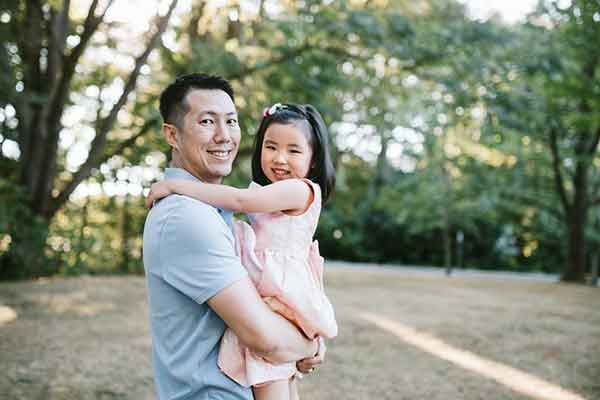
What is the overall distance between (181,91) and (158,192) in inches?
12.9

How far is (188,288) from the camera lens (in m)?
1.56

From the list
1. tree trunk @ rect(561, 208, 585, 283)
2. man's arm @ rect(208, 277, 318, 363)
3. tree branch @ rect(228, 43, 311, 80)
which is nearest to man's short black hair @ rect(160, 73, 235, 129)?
man's arm @ rect(208, 277, 318, 363)

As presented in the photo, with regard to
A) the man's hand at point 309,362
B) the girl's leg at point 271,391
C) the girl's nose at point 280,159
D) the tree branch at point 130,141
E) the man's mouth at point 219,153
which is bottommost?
the girl's leg at point 271,391

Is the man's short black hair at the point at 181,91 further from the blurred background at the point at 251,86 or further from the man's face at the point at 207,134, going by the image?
the blurred background at the point at 251,86

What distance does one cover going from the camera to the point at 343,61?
11.6 metres

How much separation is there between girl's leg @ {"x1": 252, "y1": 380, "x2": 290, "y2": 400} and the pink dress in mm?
32

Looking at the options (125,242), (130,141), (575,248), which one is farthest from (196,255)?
(575,248)

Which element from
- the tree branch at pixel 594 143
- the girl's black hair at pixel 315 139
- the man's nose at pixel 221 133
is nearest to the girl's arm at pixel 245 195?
the man's nose at pixel 221 133

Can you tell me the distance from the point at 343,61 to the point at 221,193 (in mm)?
10213

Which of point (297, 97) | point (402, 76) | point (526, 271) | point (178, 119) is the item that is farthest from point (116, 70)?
point (526, 271)

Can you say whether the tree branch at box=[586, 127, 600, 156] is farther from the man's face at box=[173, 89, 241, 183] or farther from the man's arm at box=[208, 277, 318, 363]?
the man's arm at box=[208, 277, 318, 363]

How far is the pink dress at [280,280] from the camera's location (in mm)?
1671

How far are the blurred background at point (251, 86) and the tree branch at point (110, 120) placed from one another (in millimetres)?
30

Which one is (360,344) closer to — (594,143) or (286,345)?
(286,345)
